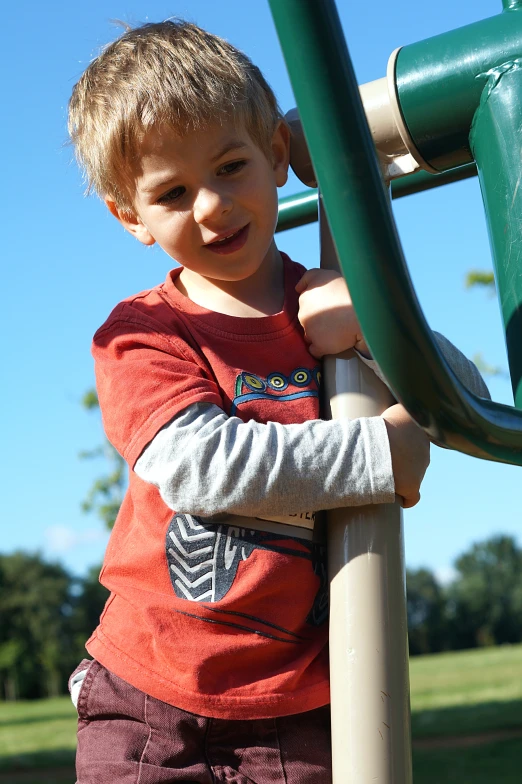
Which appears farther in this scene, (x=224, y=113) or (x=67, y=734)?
(x=67, y=734)

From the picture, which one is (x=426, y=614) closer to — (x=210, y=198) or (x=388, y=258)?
(x=210, y=198)

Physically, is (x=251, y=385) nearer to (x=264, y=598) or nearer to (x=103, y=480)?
(x=264, y=598)

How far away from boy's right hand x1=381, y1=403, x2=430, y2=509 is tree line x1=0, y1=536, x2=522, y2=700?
3020 cm

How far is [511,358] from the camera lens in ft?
2.64

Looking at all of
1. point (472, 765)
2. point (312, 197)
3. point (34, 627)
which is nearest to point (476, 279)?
point (472, 765)

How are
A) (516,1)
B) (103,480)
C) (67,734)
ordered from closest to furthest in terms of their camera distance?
(516,1) < (67,734) < (103,480)

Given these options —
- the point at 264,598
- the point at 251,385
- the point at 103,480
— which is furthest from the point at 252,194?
the point at 103,480

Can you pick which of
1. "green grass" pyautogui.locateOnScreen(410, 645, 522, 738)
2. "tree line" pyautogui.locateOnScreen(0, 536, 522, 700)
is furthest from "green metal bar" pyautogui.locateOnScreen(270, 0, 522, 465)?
"tree line" pyautogui.locateOnScreen(0, 536, 522, 700)

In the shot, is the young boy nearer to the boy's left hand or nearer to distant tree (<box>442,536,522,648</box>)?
the boy's left hand

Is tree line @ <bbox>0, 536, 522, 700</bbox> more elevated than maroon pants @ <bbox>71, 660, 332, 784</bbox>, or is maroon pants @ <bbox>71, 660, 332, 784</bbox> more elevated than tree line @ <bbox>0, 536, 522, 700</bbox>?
maroon pants @ <bbox>71, 660, 332, 784</bbox>

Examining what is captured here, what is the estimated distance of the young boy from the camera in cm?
109

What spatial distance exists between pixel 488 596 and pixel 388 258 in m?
44.0

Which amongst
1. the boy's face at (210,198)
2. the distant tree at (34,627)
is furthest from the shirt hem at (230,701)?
the distant tree at (34,627)

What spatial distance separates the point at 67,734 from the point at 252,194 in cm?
1243
